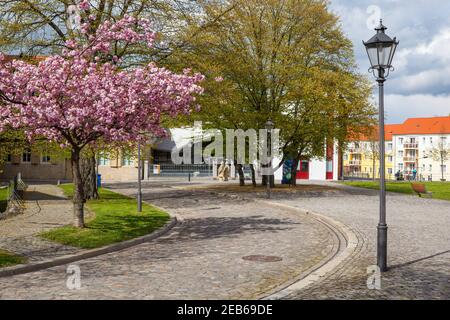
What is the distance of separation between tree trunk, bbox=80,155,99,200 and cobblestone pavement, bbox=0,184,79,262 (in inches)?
77.3

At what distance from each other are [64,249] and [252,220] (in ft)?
24.6

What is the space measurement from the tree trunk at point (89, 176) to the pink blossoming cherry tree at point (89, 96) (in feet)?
32.9

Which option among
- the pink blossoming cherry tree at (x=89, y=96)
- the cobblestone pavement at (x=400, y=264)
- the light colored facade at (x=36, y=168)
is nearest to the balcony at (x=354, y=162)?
the light colored facade at (x=36, y=168)

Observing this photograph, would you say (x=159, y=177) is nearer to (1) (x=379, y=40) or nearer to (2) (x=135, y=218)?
(2) (x=135, y=218)

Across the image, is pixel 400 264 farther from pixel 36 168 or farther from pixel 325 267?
pixel 36 168

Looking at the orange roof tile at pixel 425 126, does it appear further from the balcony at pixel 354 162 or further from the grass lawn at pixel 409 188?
the grass lawn at pixel 409 188

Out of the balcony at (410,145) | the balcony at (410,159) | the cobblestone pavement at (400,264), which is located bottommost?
the cobblestone pavement at (400,264)

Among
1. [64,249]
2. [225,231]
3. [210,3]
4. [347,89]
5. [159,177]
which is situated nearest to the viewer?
[64,249]

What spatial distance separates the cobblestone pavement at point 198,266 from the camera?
283 inches

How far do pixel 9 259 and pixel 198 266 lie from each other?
3.56 meters

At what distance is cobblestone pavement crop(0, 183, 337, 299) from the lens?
7.18 metres

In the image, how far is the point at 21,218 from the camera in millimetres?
15766

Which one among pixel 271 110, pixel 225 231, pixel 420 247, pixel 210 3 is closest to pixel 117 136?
pixel 225 231
